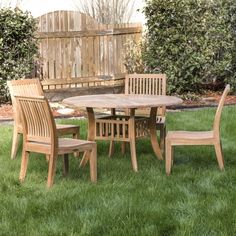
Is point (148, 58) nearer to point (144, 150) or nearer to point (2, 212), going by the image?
point (144, 150)

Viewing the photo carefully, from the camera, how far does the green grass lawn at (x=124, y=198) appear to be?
4953mm

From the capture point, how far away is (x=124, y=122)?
713 centimetres

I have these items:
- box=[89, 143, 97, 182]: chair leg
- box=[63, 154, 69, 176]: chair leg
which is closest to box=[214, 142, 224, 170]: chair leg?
box=[89, 143, 97, 182]: chair leg

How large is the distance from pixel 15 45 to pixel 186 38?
3367 millimetres

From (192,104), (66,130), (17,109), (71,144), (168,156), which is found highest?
(17,109)

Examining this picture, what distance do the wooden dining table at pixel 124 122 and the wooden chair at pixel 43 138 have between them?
66 centimetres

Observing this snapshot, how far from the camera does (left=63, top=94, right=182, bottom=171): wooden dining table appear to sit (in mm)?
6926

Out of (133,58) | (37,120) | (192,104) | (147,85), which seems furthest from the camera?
(133,58)

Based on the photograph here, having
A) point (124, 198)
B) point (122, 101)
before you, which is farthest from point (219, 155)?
point (124, 198)

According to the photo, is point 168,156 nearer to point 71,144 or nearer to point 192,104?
point 71,144

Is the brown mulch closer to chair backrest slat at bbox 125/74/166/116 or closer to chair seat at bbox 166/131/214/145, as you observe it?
chair backrest slat at bbox 125/74/166/116

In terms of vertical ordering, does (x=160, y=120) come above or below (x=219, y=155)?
above

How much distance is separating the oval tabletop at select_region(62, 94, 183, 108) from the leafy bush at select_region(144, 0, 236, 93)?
195 inches

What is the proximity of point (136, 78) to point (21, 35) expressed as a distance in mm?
3761
